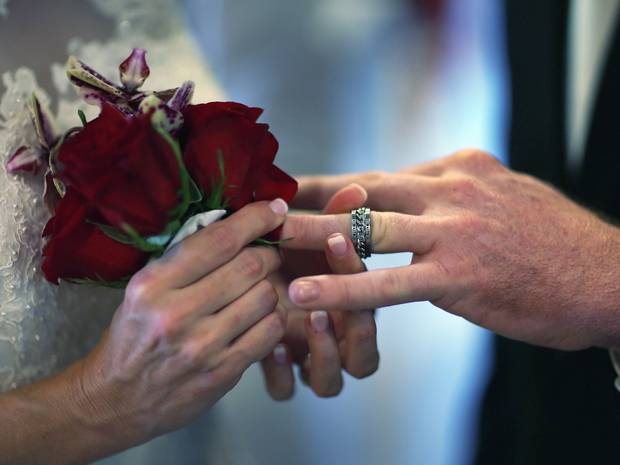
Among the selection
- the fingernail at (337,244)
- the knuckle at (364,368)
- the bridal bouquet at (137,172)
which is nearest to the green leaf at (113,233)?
the bridal bouquet at (137,172)

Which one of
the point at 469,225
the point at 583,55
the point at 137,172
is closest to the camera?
the point at 137,172

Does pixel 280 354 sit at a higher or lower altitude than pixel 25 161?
lower

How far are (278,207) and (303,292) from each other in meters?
0.09

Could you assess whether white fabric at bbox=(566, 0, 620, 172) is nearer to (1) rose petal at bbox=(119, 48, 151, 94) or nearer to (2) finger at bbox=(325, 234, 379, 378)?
(2) finger at bbox=(325, 234, 379, 378)

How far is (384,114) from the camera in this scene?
1.89 metres

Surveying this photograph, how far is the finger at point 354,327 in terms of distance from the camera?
0.67 metres

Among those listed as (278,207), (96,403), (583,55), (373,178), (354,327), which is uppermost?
(583,55)

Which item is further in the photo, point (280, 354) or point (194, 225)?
point (280, 354)

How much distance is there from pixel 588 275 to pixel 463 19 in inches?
60.9

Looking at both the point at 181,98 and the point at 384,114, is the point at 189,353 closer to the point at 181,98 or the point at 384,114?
the point at 181,98

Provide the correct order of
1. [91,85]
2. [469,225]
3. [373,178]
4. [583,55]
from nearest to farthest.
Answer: [91,85] < [469,225] < [373,178] < [583,55]

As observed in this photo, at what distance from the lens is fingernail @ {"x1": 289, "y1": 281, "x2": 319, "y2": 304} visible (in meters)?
0.61

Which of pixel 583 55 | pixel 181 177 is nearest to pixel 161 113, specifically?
pixel 181 177

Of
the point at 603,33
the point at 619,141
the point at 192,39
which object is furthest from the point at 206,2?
the point at 619,141
